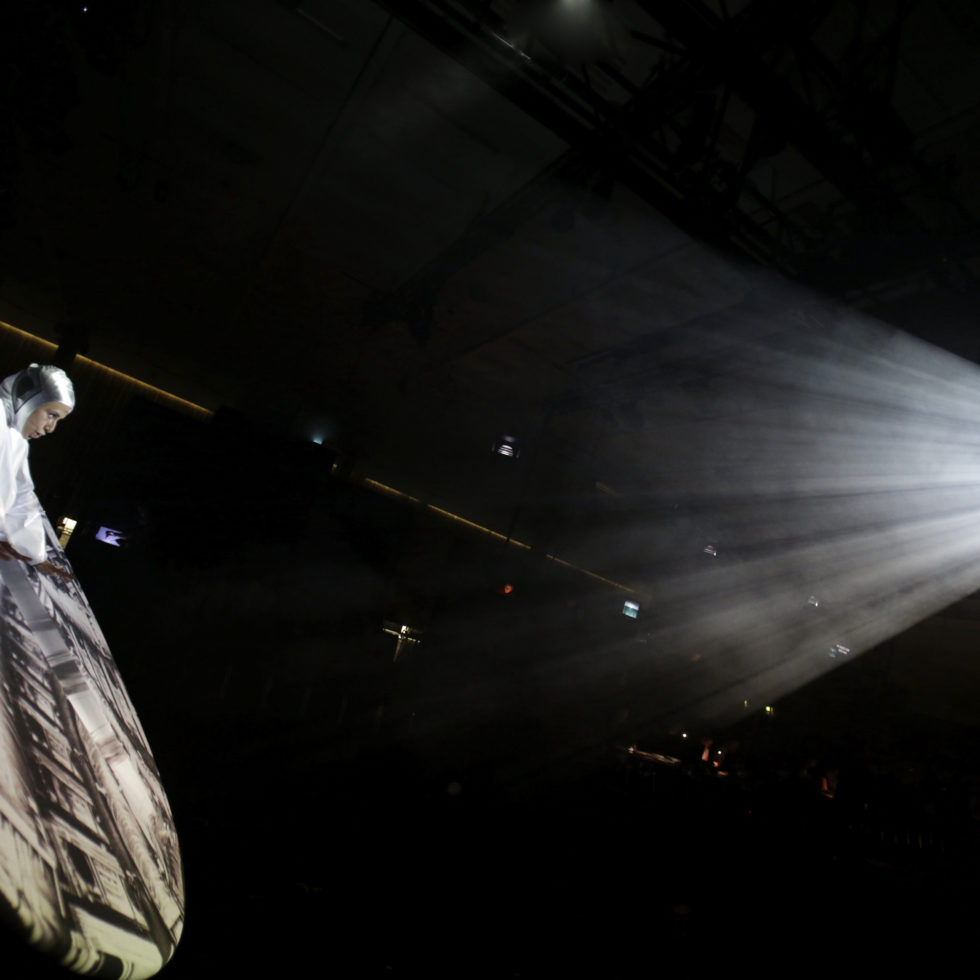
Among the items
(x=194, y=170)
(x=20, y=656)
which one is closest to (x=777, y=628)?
(x=194, y=170)

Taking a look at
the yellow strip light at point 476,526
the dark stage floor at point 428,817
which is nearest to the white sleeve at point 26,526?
the dark stage floor at point 428,817

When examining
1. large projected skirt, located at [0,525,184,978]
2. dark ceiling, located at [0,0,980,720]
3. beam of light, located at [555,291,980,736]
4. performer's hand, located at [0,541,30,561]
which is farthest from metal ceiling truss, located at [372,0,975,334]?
large projected skirt, located at [0,525,184,978]

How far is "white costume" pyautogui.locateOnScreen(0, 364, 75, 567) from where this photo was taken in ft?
6.55

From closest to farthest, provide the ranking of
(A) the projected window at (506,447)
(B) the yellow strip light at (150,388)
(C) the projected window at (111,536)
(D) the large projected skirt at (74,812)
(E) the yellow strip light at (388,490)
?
(D) the large projected skirt at (74,812) < (C) the projected window at (111,536) < (A) the projected window at (506,447) < (B) the yellow strip light at (150,388) < (E) the yellow strip light at (388,490)

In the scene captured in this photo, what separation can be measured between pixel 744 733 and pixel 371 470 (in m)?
8.52

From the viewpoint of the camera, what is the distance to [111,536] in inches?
233

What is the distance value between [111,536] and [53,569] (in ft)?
14.5

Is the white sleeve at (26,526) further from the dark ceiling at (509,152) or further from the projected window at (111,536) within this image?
the projected window at (111,536)

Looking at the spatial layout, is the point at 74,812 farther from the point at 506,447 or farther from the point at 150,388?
Answer: the point at 150,388

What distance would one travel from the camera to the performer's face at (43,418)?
2408mm

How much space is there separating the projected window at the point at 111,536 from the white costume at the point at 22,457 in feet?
13.0

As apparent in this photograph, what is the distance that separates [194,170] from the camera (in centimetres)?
458

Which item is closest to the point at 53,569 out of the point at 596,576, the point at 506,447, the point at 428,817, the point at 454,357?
the point at 428,817

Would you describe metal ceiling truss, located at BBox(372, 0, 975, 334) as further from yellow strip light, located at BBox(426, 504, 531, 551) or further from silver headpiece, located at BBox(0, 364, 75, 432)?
yellow strip light, located at BBox(426, 504, 531, 551)
